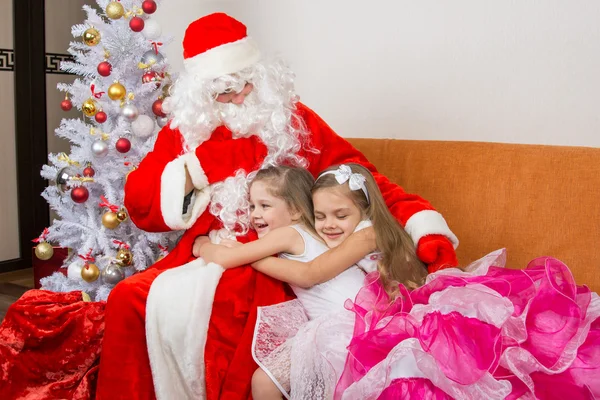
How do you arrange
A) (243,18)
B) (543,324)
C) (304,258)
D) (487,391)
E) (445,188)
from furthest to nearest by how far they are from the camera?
(243,18)
(445,188)
(304,258)
(543,324)
(487,391)

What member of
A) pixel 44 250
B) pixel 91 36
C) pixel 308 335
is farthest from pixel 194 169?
pixel 44 250

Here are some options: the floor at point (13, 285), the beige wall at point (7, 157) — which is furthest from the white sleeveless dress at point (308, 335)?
the beige wall at point (7, 157)

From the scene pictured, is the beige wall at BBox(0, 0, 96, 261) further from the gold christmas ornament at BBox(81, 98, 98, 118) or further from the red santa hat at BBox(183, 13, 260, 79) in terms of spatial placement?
the red santa hat at BBox(183, 13, 260, 79)

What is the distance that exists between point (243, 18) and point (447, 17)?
1287mm

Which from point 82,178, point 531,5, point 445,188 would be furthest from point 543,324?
point 82,178

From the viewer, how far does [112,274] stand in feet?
8.99

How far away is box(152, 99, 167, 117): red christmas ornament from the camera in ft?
9.22

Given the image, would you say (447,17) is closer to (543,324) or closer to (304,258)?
(304,258)

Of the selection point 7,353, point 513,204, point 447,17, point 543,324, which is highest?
point 447,17

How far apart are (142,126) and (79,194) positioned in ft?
1.33

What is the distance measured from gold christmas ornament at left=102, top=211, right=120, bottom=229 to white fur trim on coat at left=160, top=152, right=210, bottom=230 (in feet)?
2.52

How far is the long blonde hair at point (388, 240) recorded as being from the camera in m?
1.80

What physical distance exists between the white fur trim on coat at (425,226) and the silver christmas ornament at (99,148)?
1.45 m

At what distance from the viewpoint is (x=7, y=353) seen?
2135mm
